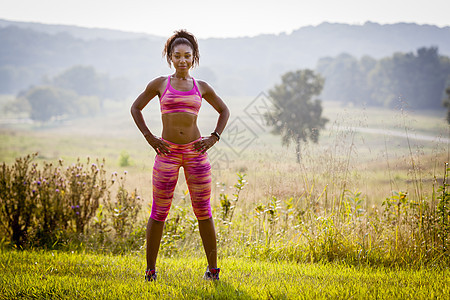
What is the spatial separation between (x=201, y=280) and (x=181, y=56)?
204cm

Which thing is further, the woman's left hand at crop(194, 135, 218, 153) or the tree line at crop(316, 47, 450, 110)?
the tree line at crop(316, 47, 450, 110)

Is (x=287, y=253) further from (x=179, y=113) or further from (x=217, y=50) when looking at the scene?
(x=217, y=50)

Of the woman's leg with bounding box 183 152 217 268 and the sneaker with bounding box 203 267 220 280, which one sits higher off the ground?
the woman's leg with bounding box 183 152 217 268

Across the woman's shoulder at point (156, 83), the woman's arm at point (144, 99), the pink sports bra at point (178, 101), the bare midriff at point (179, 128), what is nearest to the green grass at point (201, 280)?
the bare midriff at point (179, 128)

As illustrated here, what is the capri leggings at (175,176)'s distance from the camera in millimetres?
3166

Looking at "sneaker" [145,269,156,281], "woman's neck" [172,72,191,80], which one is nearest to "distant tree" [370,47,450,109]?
"woman's neck" [172,72,191,80]

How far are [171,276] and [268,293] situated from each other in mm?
1016

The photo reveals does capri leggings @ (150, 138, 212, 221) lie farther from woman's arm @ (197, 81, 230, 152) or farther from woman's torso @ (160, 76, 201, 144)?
woman's arm @ (197, 81, 230, 152)

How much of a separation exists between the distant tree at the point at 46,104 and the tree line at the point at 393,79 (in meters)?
53.2

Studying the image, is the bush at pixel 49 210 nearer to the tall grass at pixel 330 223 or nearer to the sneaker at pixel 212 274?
the tall grass at pixel 330 223

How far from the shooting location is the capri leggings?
3.17 metres

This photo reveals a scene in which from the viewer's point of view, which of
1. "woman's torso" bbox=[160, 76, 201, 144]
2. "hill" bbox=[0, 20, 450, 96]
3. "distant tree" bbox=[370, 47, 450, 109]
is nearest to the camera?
"woman's torso" bbox=[160, 76, 201, 144]

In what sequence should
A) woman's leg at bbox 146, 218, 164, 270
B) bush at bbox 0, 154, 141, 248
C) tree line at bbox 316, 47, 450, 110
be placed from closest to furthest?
1. woman's leg at bbox 146, 218, 164, 270
2. bush at bbox 0, 154, 141, 248
3. tree line at bbox 316, 47, 450, 110

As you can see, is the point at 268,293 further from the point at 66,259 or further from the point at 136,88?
the point at 136,88
